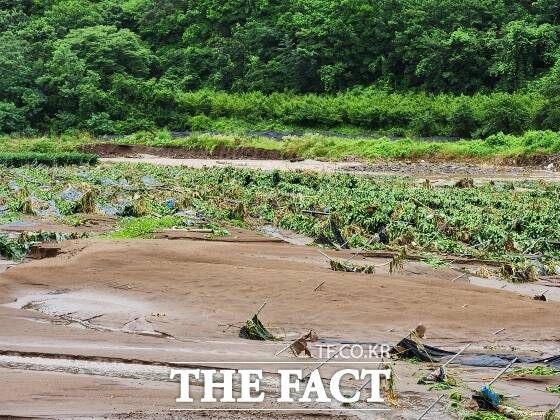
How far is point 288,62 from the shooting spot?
67000 millimetres

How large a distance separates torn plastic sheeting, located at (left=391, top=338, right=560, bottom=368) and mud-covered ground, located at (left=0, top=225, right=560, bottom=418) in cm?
15

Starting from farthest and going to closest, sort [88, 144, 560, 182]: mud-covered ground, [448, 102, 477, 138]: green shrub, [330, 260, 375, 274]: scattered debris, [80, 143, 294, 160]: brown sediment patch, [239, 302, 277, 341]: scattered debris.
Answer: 1. [448, 102, 477, 138]: green shrub
2. [80, 143, 294, 160]: brown sediment patch
3. [88, 144, 560, 182]: mud-covered ground
4. [330, 260, 375, 274]: scattered debris
5. [239, 302, 277, 341]: scattered debris

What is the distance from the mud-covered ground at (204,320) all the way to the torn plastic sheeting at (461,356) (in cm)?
15

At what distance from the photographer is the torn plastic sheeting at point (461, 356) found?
28.9 ft

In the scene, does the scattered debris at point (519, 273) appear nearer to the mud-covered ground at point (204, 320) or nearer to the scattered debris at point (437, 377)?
the mud-covered ground at point (204, 320)

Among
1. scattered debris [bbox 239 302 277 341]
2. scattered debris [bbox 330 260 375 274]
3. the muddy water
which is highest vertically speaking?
scattered debris [bbox 239 302 277 341]

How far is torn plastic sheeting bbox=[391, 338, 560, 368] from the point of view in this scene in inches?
347

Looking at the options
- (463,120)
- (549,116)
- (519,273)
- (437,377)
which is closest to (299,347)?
(437,377)

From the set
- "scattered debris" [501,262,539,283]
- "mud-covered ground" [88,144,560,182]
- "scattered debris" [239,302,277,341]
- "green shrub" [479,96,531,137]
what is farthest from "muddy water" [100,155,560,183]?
"scattered debris" [239,302,277,341]

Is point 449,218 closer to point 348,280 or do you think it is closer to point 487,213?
point 487,213

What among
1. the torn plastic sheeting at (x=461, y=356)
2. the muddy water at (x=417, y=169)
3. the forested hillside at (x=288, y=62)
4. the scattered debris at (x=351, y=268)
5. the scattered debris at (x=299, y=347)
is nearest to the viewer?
the torn plastic sheeting at (x=461, y=356)

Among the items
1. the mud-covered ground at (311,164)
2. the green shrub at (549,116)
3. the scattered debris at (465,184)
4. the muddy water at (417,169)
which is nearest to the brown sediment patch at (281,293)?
the scattered debris at (465,184)

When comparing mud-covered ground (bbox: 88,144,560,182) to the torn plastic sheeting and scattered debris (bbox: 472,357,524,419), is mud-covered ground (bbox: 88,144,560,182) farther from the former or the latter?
scattered debris (bbox: 472,357,524,419)

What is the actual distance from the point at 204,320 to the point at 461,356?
310cm
